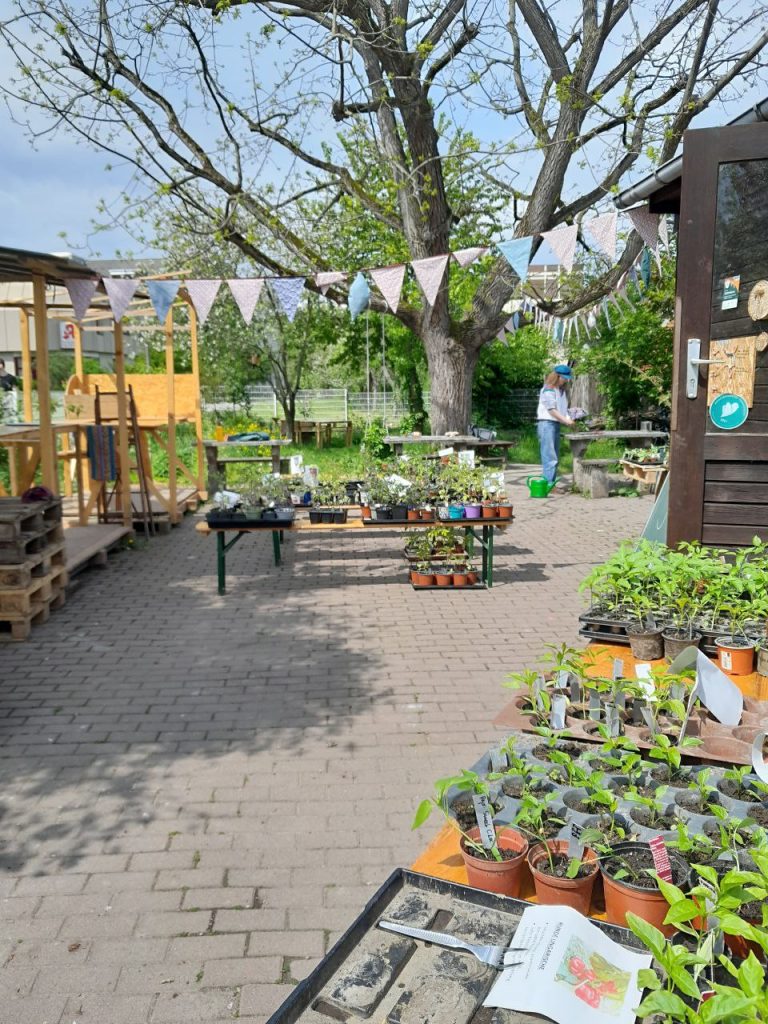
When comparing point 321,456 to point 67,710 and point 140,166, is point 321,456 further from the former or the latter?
point 67,710

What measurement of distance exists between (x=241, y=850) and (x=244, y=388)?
23.3 meters

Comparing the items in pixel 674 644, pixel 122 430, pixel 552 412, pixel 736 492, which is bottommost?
pixel 674 644

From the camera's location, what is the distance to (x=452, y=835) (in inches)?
85.8

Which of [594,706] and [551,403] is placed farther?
[551,403]

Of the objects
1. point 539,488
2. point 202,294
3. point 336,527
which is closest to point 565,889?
point 336,527

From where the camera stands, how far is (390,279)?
8.48 m

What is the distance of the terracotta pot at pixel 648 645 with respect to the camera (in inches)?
139

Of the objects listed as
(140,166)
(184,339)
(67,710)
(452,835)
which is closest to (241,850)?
(452,835)

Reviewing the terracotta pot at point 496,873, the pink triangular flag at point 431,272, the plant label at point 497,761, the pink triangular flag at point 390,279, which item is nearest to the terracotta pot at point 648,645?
the plant label at point 497,761

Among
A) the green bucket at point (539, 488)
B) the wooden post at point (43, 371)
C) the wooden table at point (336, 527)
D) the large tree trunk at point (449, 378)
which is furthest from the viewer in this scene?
the green bucket at point (539, 488)

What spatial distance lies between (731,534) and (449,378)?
7682mm

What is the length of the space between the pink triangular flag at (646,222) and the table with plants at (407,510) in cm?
234

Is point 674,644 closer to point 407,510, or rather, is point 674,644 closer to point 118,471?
point 407,510

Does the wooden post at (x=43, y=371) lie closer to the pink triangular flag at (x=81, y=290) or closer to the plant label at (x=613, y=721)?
the pink triangular flag at (x=81, y=290)
